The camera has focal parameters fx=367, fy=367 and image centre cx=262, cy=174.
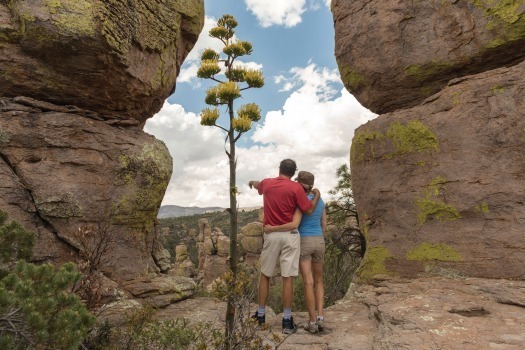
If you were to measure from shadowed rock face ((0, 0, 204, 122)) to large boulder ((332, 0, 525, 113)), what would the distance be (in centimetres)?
403

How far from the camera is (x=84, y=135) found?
672 centimetres

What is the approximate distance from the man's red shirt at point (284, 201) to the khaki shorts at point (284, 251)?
0.64 feet

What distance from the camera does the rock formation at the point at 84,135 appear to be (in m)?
6.08

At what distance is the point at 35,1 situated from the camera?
6.11m

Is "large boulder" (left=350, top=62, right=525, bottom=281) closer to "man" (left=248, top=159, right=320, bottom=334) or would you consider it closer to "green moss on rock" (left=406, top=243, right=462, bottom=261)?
"green moss on rock" (left=406, top=243, right=462, bottom=261)

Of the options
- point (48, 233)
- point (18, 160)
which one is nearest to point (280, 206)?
point (48, 233)

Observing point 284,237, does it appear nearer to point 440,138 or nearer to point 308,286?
point 308,286

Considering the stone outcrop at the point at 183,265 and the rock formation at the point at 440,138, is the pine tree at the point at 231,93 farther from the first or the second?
the stone outcrop at the point at 183,265

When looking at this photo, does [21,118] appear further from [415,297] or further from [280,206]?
[415,297]

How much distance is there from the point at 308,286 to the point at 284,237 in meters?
0.73

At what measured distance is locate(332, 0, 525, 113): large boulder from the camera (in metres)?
6.28

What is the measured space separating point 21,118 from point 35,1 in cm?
196

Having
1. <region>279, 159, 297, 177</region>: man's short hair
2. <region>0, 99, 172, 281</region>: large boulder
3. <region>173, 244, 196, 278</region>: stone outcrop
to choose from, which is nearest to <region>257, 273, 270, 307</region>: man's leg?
<region>279, 159, 297, 177</region>: man's short hair

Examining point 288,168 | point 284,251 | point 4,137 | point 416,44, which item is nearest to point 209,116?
point 288,168
